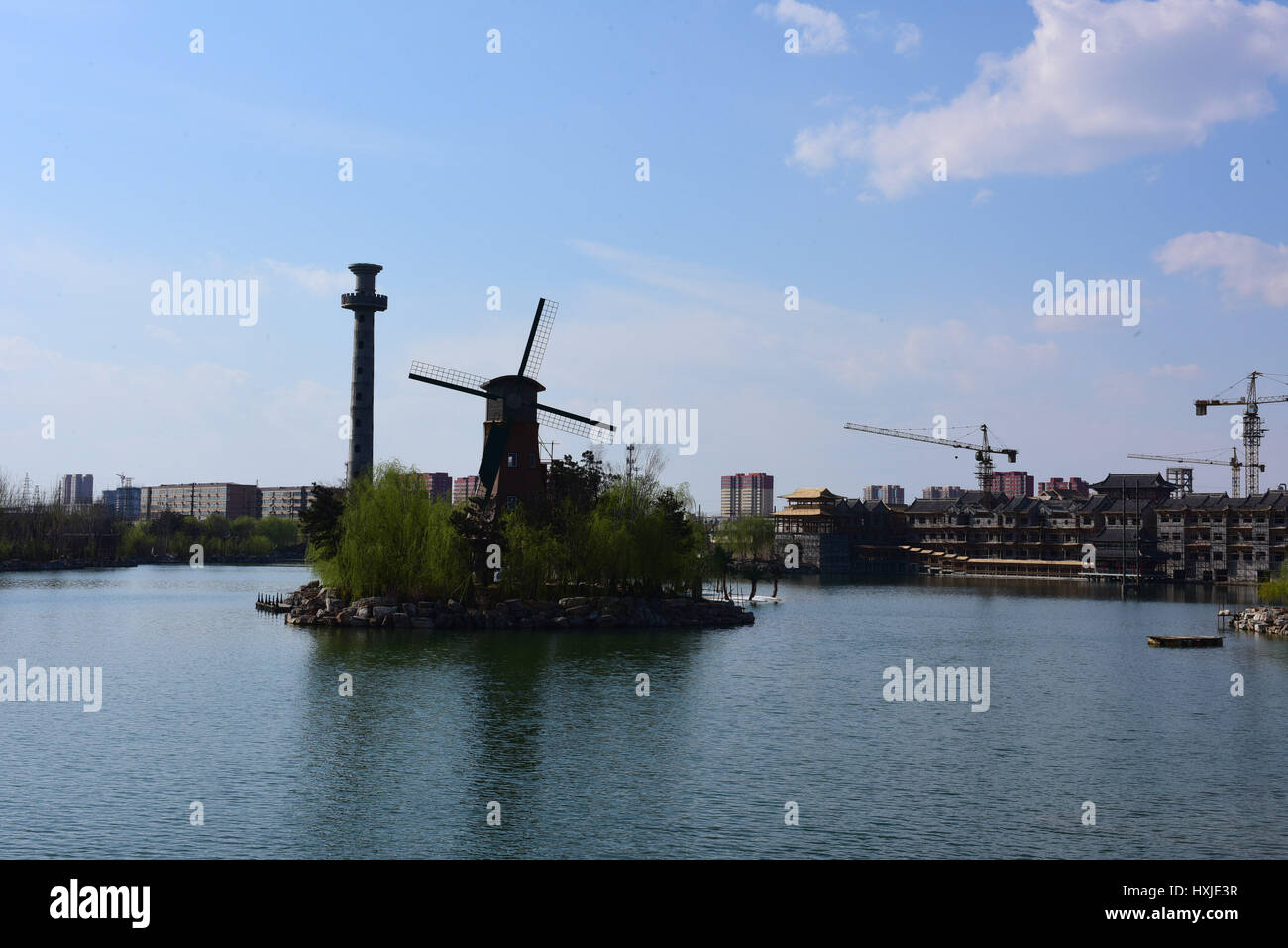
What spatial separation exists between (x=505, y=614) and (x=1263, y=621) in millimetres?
45135

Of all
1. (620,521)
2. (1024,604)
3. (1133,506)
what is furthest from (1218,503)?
(620,521)

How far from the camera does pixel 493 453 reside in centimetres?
6425

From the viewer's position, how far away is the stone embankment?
202 feet

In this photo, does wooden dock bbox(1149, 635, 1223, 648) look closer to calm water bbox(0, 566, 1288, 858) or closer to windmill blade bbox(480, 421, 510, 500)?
calm water bbox(0, 566, 1288, 858)

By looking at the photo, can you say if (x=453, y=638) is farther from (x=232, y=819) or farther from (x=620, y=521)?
(x=232, y=819)

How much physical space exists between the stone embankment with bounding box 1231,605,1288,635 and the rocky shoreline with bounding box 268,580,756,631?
31.5 m
